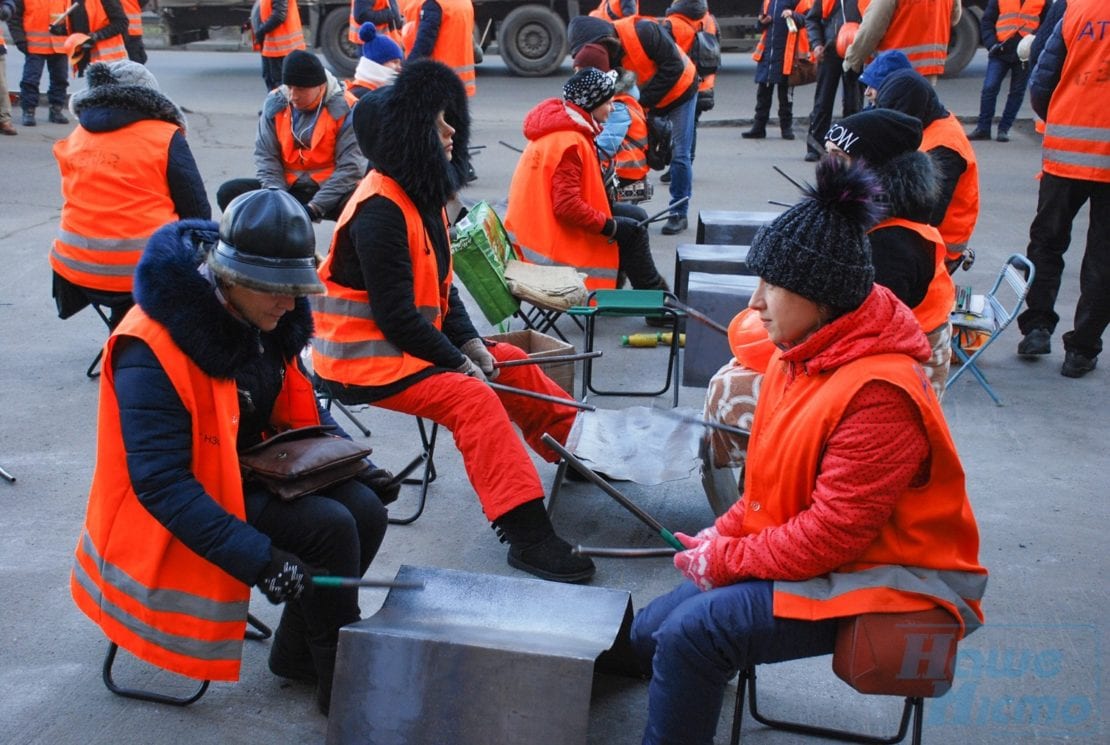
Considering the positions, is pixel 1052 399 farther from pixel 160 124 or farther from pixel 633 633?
pixel 160 124

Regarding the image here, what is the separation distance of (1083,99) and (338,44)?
35.4 ft

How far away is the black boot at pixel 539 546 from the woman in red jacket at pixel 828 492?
1122 millimetres

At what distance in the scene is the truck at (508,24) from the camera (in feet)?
45.7

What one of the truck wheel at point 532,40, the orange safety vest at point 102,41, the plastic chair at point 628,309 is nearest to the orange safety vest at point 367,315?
the plastic chair at point 628,309

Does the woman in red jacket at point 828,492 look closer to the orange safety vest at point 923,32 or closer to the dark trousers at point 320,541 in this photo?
the dark trousers at point 320,541

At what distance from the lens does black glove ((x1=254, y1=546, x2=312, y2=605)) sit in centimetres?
250

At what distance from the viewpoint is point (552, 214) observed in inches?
213

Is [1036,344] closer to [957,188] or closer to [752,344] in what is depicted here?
[957,188]

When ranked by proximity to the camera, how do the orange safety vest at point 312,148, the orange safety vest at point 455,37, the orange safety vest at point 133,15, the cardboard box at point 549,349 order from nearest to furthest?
the cardboard box at point 549,349 < the orange safety vest at point 312,148 < the orange safety vest at point 455,37 < the orange safety vest at point 133,15

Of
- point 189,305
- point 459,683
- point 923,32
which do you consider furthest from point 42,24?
point 459,683

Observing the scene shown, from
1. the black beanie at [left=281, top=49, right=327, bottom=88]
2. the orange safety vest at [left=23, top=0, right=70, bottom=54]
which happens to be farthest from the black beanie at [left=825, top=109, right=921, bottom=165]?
the orange safety vest at [left=23, top=0, right=70, bottom=54]

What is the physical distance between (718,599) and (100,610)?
151 cm

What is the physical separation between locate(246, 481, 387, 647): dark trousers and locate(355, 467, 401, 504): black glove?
0.12 metres

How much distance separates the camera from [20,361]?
5.41m
